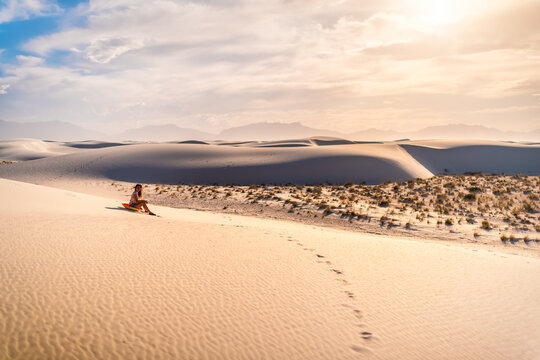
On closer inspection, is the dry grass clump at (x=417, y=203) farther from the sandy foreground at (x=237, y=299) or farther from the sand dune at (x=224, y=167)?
the sandy foreground at (x=237, y=299)

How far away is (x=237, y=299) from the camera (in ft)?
17.0

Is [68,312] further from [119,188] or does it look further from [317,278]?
[119,188]

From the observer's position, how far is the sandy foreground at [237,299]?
13.0ft

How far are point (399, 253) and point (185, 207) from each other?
46.9ft

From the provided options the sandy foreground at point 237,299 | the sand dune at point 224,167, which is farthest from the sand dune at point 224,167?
the sandy foreground at point 237,299

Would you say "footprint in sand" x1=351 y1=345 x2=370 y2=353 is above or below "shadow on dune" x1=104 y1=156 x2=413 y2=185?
below

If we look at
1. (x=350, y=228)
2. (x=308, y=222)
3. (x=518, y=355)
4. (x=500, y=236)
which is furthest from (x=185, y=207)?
(x=518, y=355)

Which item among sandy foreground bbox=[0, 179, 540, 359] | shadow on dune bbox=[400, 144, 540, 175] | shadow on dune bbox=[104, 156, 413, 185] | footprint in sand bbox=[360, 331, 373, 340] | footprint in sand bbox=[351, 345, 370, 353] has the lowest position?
footprint in sand bbox=[351, 345, 370, 353]

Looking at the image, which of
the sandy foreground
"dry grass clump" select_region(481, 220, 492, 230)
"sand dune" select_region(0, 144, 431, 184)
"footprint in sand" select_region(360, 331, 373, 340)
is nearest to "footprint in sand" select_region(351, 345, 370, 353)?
the sandy foreground

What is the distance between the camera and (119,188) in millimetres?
27609

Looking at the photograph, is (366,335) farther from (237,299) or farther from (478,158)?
(478,158)

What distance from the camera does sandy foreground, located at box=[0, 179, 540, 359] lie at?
396 centimetres

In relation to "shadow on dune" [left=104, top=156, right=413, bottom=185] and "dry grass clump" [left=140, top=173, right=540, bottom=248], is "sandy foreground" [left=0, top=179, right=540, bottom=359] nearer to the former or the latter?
"dry grass clump" [left=140, top=173, right=540, bottom=248]

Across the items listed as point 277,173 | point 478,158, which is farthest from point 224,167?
point 478,158
